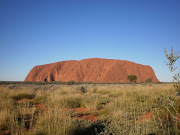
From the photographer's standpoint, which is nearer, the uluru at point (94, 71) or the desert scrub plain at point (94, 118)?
the desert scrub plain at point (94, 118)

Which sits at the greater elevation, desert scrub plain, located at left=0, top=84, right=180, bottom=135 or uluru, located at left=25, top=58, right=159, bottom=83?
uluru, located at left=25, top=58, right=159, bottom=83

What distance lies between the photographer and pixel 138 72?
80.0 meters

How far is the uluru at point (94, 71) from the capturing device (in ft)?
242

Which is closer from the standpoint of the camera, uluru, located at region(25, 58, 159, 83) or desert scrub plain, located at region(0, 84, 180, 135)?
desert scrub plain, located at region(0, 84, 180, 135)

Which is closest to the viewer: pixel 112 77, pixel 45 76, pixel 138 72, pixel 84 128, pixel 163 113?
pixel 84 128

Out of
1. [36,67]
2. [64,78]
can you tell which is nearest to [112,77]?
[64,78]

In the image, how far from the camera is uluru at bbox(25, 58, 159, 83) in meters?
73.7

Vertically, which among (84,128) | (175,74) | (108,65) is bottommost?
(84,128)

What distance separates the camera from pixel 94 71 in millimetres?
80688

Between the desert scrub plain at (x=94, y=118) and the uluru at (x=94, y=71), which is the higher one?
the uluru at (x=94, y=71)

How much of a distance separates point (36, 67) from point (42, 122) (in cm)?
10129

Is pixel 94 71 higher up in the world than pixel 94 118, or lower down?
higher up

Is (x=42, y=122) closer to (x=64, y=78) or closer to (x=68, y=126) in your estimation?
(x=68, y=126)

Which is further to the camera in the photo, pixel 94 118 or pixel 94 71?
pixel 94 71
